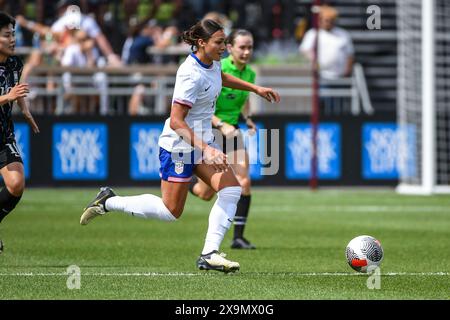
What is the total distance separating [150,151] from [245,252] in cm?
1080

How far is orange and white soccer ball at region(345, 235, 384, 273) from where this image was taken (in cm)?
984

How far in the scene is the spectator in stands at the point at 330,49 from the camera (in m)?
24.7

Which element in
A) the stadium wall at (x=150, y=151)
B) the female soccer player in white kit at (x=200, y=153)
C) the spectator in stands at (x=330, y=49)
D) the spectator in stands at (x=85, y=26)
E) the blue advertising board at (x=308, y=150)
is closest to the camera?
the female soccer player in white kit at (x=200, y=153)

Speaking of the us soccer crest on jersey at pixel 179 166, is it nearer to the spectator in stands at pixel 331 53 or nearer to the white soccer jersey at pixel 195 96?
the white soccer jersey at pixel 195 96

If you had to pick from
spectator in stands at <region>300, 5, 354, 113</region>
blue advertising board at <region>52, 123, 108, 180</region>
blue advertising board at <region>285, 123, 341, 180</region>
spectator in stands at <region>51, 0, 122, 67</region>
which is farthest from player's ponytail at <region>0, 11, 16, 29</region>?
spectator in stands at <region>300, 5, 354, 113</region>

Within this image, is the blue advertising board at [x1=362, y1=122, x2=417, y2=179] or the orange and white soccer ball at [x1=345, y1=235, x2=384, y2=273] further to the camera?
the blue advertising board at [x1=362, y1=122, x2=417, y2=179]

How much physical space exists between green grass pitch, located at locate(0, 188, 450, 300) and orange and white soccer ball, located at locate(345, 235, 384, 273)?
0.47 ft

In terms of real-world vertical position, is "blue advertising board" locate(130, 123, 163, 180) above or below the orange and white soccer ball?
below

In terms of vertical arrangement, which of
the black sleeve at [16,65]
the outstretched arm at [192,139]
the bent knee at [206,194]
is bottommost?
the bent knee at [206,194]

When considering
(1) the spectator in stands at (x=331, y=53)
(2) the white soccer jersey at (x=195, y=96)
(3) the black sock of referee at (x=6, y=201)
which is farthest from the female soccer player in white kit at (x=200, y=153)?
(1) the spectator in stands at (x=331, y=53)

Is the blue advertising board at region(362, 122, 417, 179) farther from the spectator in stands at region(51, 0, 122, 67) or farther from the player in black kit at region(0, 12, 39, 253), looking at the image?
the player in black kit at region(0, 12, 39, 253)

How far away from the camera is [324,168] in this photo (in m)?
23.2

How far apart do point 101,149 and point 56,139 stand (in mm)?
916

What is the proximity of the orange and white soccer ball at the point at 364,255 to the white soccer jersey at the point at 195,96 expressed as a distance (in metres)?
1.57
